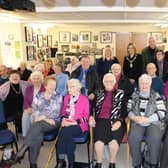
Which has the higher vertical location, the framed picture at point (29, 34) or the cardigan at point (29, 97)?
the framed picture at point (29, 34)

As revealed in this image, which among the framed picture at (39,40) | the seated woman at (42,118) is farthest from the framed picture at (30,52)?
the seated woman at (42,118)

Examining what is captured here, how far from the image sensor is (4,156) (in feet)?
10.2

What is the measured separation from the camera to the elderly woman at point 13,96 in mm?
3822

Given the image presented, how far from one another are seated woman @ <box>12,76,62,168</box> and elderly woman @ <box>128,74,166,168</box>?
96 cm

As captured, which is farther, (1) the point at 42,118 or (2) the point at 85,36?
(2) the point at 85,36

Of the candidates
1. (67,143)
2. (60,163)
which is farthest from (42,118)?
(60,163)

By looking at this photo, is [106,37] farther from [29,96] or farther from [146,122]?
[146,122]

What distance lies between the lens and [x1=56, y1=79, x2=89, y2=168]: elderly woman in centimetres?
292

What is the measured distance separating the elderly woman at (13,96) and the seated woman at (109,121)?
1336mm

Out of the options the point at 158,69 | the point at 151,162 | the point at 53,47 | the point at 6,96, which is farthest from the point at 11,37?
the point at 151,162

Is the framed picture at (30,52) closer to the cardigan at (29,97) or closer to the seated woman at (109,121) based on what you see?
the cardigan at (29,97)

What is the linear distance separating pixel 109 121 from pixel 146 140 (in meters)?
0.50

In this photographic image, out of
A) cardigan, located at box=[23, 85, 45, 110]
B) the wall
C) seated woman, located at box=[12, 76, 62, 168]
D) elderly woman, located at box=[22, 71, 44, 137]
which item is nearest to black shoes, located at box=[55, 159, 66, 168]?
seated woman, located at box=[12, 76, 62, 168]

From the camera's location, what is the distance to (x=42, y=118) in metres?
3.16
